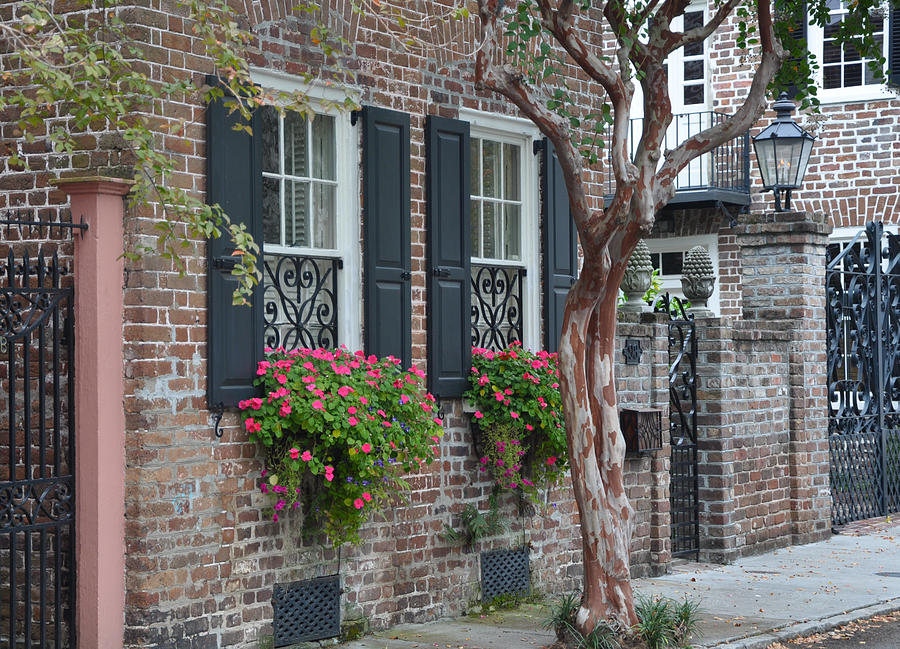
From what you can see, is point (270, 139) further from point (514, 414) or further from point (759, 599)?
point (759, 599)

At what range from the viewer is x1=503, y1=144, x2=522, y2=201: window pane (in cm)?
1077

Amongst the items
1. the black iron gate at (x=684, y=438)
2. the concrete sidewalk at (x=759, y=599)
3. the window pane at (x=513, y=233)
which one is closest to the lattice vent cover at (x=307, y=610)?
the concrete sidewalk at (x=759, y=599)

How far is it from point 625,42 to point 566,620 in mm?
3501

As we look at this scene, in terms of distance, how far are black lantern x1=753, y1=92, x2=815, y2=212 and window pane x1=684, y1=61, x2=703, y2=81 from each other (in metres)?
7.31

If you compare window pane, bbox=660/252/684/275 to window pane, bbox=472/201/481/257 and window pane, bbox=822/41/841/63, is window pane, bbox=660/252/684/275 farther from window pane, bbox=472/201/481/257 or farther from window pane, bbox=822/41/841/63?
window pane, bbox=472/201/481/257

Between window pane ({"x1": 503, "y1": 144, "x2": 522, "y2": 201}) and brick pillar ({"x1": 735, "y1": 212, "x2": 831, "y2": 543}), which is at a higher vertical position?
window pane ({"x1": 503, "y1": 144, "x2": 522, "y2": 201})

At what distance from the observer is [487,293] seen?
1055 centimetres

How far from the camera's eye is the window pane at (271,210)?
8758mm

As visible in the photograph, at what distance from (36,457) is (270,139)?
244 cm

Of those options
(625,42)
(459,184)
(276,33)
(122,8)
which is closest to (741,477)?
(459,184)

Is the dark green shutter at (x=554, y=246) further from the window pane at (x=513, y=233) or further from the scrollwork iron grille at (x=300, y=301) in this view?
the scrollwork iron grille at (x=300, y=301)

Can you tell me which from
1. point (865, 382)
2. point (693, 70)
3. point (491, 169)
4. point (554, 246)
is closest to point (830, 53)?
point (693, 70)

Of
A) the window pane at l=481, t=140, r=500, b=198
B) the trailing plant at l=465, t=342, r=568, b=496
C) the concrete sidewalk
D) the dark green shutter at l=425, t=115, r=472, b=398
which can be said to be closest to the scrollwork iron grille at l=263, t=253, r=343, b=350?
the dark green shutter at l=425, t=115, r=472, b=398

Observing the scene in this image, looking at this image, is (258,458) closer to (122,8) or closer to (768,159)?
(122,8)
